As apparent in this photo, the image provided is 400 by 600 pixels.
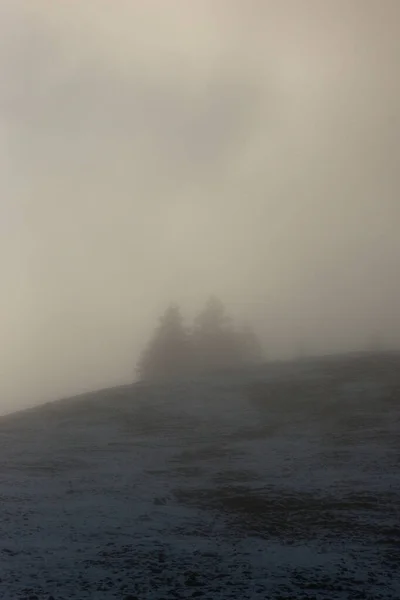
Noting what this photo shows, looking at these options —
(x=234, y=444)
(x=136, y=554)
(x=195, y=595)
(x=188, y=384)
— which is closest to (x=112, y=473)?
(x=234, y=444)

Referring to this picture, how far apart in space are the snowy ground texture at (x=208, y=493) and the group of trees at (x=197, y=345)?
1351 inches

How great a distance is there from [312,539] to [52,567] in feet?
20.3

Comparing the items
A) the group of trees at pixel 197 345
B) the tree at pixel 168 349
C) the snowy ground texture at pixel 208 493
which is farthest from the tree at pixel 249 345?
the snowy ground texture at pixel 208 493

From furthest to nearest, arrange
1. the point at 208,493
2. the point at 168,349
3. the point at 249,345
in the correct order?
the point at 249,345 → the point at 168,349 → the point at 208,493

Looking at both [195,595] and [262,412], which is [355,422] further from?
[195,595]

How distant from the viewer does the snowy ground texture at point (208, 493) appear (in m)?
13.5

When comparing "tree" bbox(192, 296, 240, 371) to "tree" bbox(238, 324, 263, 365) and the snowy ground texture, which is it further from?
the snowy ground texture

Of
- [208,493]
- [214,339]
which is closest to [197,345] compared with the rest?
[214,339]

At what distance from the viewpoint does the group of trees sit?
234 ft

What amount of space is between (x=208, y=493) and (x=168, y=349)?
5280 centimetres

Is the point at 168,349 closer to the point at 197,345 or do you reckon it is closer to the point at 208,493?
the point at 197,345

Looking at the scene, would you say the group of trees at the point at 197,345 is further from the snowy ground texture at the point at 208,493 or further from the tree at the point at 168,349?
the snowy ground texture at the point at 208,493

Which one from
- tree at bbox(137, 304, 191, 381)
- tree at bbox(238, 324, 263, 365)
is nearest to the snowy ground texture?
tree at bbox(137, 304, 191, 381)

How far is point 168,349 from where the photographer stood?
72688mm
